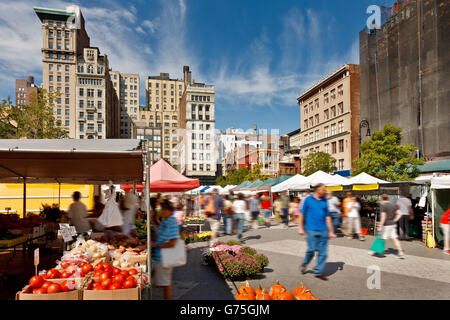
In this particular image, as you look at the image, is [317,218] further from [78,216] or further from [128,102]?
[128,102]

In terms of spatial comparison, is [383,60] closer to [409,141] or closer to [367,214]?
[409,141]

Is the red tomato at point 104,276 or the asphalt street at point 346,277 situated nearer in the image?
the red tomato at point 104,276

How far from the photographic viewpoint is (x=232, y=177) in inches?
2457

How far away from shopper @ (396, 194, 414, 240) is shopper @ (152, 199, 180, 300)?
11158 millimetres

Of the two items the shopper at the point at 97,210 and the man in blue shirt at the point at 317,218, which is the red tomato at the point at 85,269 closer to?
the man in blue shirt at the point at 317,218

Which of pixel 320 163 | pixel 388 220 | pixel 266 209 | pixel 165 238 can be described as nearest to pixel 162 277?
pixel 165 238

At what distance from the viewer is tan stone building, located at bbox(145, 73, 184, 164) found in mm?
117562

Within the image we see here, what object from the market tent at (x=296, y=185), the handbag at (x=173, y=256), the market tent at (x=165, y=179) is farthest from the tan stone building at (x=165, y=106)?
the handbag at (x=173, y=256)

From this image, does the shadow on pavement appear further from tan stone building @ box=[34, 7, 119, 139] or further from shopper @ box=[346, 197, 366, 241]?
tan stone building @ box=[34, 7, 119, 139]

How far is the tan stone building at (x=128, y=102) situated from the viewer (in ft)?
Result: 401

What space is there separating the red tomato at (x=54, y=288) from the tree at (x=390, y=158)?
→ 83.6 feet

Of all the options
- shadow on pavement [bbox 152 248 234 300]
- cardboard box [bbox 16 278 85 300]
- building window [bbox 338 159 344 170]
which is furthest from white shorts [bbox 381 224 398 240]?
building window [bbox 338 159 344 170]

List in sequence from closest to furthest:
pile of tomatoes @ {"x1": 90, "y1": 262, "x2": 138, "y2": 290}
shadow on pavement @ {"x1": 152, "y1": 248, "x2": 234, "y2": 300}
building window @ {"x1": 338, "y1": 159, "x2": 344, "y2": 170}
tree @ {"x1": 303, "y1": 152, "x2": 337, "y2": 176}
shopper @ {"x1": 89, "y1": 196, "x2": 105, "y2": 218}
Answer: pile of tomatoes @ {"x1": 90, "y1": 262, "x2": 138, "y2": 290}, shadow on pavement @ {"x1": 152, "y1": 248, "x2": 234, "y2": 300}, shopper @ {"x1": 89, "y1": 196, "x2": 105, "y2": 218}, tree @ {"x1": 303, "y1": 152, "x2": 337, "y2": 176}, building window @ {"x1": 338, "y1": 159, "x2": 344, "y2": 170}
